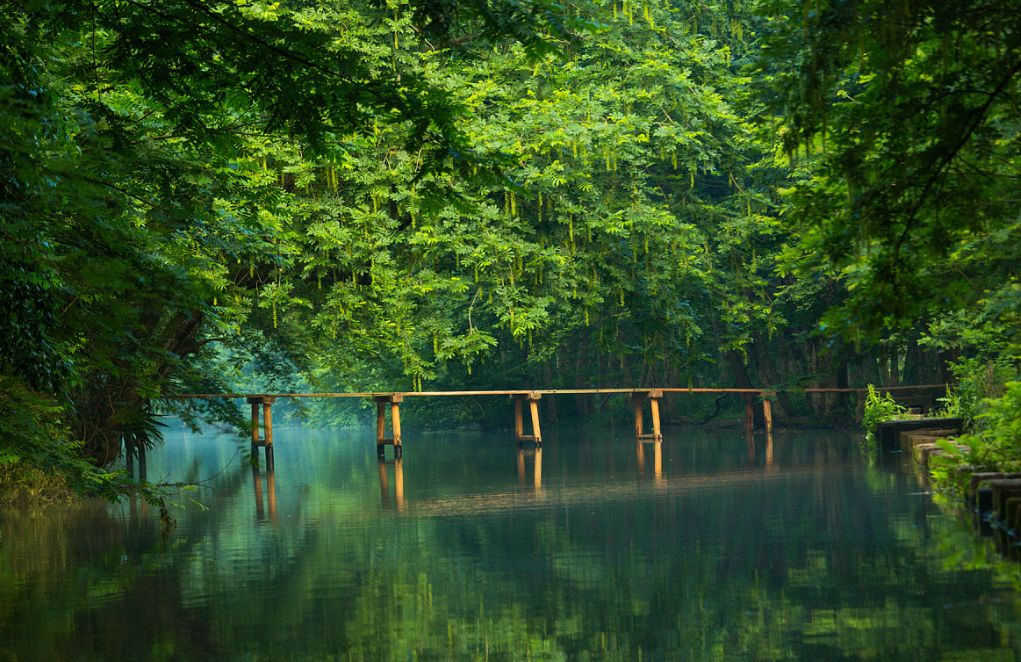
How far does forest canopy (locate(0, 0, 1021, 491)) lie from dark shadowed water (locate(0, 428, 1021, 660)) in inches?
71.9

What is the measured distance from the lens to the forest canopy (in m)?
9.55

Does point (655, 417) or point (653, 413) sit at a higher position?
point (653, 413)

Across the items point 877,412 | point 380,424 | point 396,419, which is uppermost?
point 396,419

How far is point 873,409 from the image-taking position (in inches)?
1242

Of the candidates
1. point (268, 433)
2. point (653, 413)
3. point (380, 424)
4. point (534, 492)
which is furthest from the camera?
point (653, 413)

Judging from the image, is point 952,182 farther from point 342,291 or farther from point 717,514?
point 342,291

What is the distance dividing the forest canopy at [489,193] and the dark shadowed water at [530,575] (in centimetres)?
183

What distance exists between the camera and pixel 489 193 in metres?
27.6

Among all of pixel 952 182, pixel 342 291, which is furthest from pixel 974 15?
pixel 342 291

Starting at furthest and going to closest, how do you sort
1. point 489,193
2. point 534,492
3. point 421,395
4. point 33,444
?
point 421,395 < point 489,193 < point 534,492 < point 33,444

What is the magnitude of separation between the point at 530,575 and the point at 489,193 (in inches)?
634

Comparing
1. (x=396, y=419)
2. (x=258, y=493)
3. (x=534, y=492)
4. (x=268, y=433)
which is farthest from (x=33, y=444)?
(x=396, y=419)

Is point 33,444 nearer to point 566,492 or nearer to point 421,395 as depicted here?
point 566,492

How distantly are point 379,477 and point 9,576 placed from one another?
549 inches
